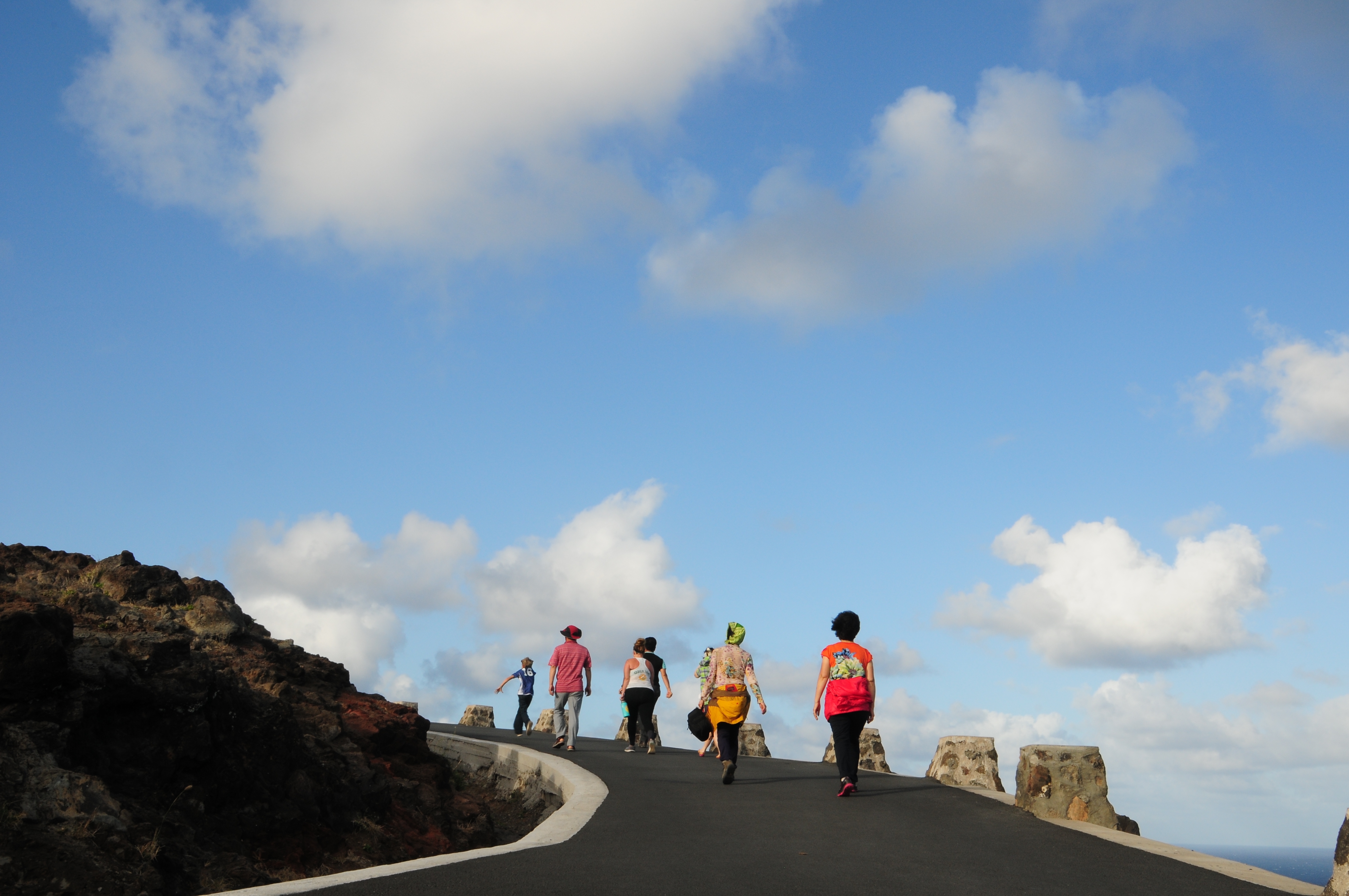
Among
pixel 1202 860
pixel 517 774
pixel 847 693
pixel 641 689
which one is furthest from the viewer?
pixel 641 689

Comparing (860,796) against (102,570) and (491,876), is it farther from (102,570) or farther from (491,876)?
(102,570)

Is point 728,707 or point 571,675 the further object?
point 571,675

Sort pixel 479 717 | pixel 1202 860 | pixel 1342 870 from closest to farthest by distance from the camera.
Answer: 1. pixel 1342 870
2. pixel 1202 860
3. pixel 479 717

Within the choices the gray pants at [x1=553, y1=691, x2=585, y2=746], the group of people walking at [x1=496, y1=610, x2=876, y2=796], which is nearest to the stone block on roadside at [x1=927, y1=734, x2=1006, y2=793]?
the group of people walking at [x1=496, y1=610, x2=876, y2=796]

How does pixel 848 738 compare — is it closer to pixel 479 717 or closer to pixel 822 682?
pixel 822 682

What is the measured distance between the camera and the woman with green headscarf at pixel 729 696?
12.5 meters

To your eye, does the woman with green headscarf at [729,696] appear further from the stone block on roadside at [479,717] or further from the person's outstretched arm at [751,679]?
the stone block on roadside at [479,717]

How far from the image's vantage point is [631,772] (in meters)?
13.7

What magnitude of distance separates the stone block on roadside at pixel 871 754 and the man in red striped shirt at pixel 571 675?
14.9 feet

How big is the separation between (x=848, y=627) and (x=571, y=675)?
6.66m

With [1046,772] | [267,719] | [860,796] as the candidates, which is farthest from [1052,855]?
[267,719]

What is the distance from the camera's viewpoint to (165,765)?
1014cm

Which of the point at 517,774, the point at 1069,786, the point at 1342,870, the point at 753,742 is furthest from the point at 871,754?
the point at 1342,870

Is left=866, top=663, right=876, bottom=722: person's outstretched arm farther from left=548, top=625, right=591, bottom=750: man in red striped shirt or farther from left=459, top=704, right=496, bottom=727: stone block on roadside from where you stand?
left=459, top=704, right=496, bottom=727: stone block on roadside
